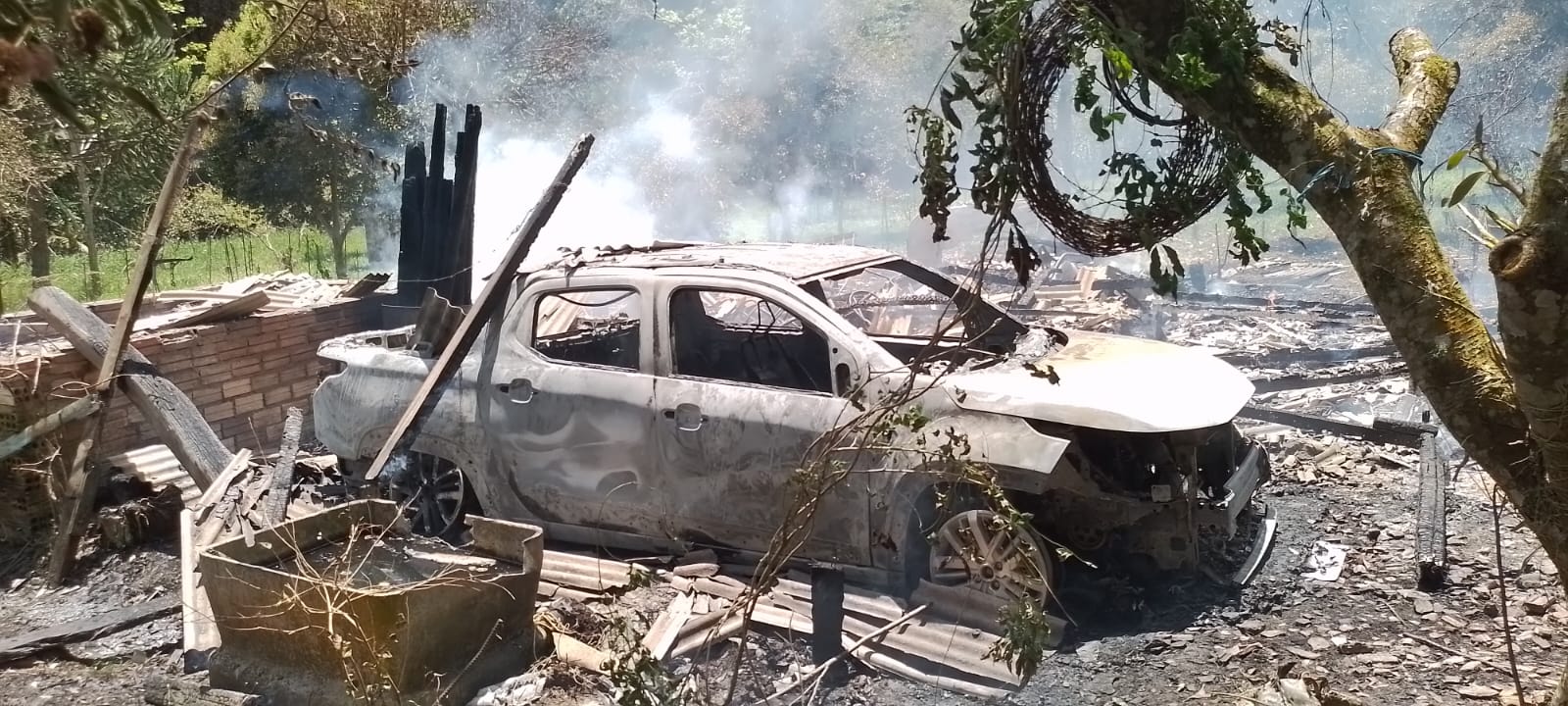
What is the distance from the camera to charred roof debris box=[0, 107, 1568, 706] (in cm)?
437

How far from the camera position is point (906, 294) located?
8391 mm

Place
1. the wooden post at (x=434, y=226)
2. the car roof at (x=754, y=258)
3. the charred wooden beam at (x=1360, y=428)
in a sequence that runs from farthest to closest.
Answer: the wooden post at (x=434, y=226)
the charred wooden beam at (x=1360, y=428)
the car roof at (x=754, y=258)

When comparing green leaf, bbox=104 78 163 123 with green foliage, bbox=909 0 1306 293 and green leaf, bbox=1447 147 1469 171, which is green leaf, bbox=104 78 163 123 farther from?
green leaf, bbox=1447 147 1469 171

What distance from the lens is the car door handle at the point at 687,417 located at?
507 centimetres

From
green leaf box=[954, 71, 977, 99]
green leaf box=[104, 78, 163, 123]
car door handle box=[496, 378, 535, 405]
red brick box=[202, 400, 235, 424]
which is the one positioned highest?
green leaf box=[954, 71, 977, 99]

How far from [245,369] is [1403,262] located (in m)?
8.28

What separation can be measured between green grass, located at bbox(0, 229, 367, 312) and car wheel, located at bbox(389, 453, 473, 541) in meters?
8.91

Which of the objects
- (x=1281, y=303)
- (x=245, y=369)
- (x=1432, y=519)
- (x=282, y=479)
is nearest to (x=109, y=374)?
(x=282, y=479)

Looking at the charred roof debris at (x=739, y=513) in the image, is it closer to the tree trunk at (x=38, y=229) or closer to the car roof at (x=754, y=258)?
the car roof at (x=754, y=258)

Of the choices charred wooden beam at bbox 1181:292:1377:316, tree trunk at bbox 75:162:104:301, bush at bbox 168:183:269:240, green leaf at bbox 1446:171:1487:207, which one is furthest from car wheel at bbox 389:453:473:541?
bush at bbox 168:183:269:240

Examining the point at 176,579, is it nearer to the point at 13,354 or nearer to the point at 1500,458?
the point at 13,354

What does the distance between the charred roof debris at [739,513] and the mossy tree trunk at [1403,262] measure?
104 centimetres

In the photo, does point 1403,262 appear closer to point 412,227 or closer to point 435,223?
point 435,223

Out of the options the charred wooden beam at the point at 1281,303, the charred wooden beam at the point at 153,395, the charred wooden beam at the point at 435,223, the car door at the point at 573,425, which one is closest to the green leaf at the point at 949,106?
the car door at the point at 573,425
